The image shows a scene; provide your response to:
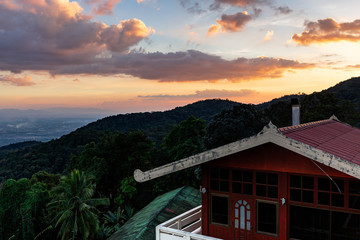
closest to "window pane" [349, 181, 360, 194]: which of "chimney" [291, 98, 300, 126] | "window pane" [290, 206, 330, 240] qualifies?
"window pane" [290, 206, 330, 240]

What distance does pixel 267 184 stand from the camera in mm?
8414

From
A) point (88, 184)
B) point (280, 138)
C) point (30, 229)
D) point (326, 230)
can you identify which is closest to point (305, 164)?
point (280, 138)

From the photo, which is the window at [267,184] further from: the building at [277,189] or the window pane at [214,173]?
the window pane at [214,173]

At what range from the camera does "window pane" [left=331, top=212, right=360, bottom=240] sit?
7.43 meters

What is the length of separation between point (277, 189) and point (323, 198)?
1.10m

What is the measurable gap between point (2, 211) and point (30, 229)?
A: 279 centimetres

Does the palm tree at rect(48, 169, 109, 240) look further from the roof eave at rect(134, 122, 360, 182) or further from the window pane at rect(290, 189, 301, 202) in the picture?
the window pane at rect(290, 189, 301, 202)

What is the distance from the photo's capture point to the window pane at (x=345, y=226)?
7.43 m

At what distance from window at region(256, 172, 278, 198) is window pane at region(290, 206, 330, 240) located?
0.60 meters

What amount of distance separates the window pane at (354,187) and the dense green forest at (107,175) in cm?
2305

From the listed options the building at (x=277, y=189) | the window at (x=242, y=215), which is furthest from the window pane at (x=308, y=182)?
the window at (x=242, y=215)

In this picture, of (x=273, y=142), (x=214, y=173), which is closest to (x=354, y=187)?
(x=273, y=142)

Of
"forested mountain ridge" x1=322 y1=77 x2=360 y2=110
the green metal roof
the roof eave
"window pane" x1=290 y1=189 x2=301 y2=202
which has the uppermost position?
"forested mountain ridge" x1=322 y1=77 x2=360 y2=110

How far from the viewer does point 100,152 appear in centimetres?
4050
